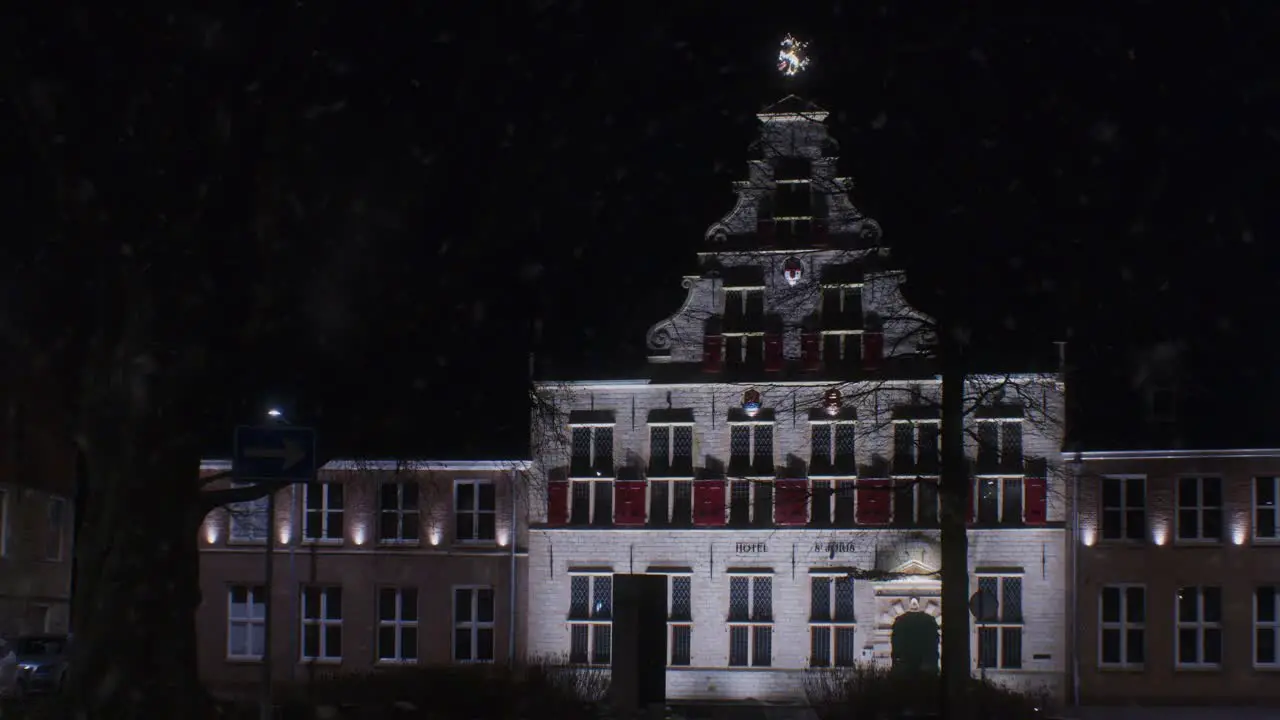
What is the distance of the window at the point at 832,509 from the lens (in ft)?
127

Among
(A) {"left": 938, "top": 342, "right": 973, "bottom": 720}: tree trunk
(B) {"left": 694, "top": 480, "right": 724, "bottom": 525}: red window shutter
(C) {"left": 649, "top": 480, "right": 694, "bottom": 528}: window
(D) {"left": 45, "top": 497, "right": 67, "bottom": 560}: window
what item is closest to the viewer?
(A) {"left": 938, "top": 342, "right": 973, "bottom": 720}: tree trunk

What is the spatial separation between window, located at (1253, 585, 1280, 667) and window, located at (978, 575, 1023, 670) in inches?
207

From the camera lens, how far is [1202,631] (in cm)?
3725

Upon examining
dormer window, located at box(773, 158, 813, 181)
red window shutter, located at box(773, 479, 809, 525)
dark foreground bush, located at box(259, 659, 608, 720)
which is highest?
dormer window, located at box(773, 158, 813, 181)

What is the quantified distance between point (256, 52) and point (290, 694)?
41.1 ft

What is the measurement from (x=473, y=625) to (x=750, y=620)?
6.94 m

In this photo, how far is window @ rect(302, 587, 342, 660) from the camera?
4100 centimetres

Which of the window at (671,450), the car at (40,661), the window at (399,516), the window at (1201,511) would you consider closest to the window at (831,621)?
the window at (671,450)

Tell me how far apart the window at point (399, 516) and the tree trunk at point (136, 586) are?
24441 mm

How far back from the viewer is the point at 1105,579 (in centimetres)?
3766

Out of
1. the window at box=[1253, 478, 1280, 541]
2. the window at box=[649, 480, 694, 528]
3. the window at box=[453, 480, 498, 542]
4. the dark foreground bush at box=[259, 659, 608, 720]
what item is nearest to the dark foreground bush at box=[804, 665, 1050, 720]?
the dark foreground bush at box=[259, 659, 608, 720]

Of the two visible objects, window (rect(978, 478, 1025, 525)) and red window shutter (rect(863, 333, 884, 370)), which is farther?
window (rect(978, 478, 1025, 525))

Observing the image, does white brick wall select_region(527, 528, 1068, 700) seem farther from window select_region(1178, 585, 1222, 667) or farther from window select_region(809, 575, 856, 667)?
window select_region(1178, 585, 1222, 667)

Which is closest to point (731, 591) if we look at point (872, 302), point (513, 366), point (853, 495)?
point (853, 495)
